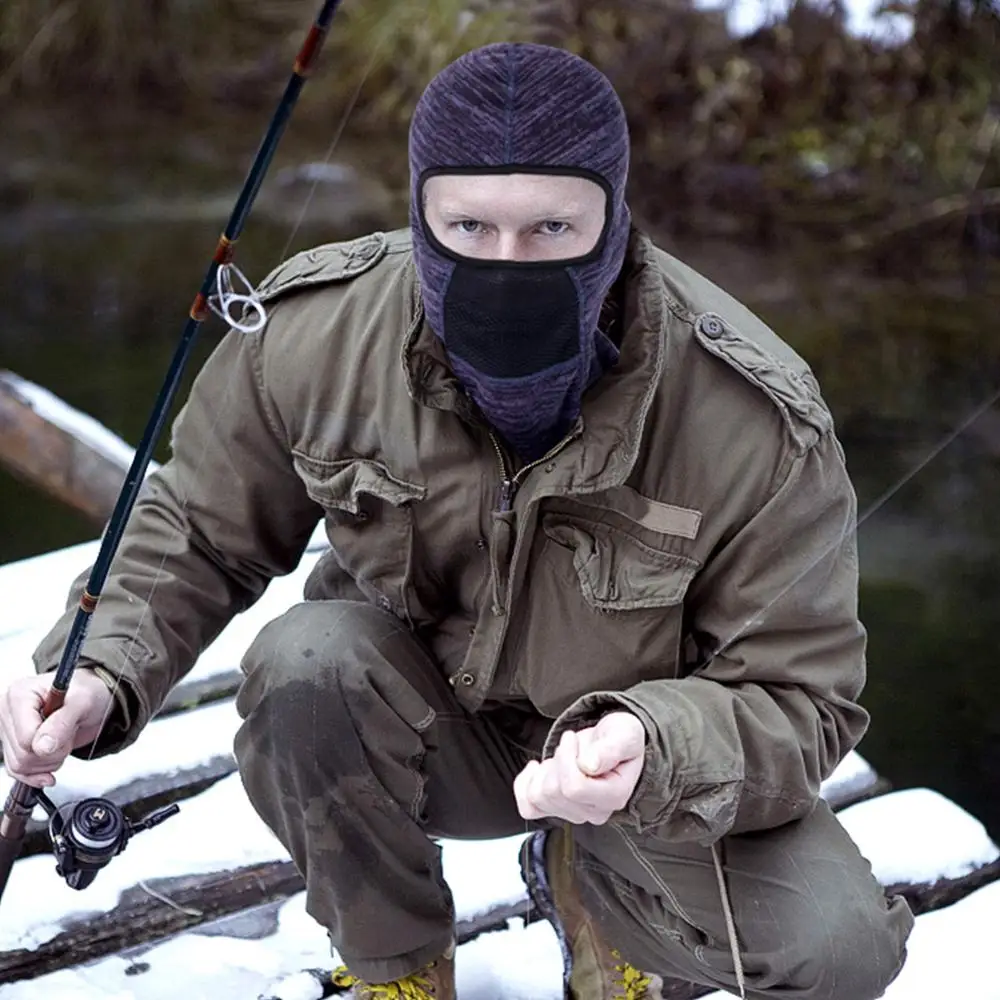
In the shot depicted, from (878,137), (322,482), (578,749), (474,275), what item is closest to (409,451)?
(322,482)

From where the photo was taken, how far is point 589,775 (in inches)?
55.2

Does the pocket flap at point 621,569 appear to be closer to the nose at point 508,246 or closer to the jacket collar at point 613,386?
the jacket collar at point 613,386

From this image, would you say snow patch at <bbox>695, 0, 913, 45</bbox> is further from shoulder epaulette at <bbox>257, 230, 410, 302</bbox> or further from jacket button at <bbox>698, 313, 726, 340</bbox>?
jacket button at <bbox>698, 313, 726, 340</bbox>

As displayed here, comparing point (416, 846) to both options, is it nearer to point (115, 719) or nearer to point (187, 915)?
point (115, 719)

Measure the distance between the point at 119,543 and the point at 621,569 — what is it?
0.52 m

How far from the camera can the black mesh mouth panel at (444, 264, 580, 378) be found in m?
1.51

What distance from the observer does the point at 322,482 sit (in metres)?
1.70

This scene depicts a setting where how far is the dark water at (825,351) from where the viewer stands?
3.42m

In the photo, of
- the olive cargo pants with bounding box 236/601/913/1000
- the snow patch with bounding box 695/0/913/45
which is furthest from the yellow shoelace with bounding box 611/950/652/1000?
the snow patch with bounding box 695/0/913/45

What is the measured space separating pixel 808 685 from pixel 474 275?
51 cm

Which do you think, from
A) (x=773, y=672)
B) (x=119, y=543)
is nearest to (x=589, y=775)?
(x=773, y=672)

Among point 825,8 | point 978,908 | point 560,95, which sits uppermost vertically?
point 825,8

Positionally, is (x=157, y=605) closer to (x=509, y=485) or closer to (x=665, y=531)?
(x=509, y=485)

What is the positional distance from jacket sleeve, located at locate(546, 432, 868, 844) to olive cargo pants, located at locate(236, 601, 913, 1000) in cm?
8
